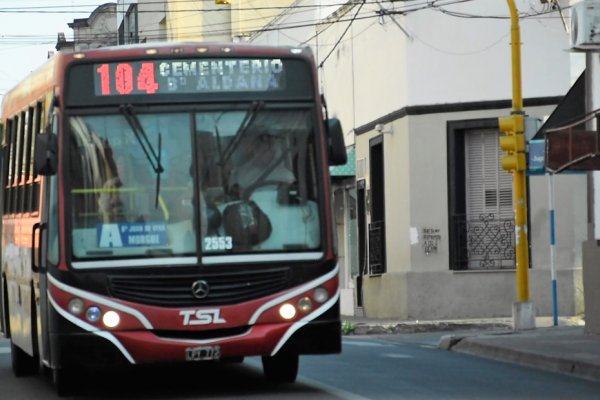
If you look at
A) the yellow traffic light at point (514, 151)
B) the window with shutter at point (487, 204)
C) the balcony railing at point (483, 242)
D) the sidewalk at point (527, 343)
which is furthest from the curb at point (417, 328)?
the yellow traffic light at point (514, 151)

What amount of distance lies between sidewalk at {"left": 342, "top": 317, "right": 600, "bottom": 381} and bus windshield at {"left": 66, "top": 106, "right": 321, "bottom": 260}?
5.02m

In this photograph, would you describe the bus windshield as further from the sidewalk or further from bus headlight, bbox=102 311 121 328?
the sidewalk

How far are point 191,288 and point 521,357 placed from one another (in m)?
7.42

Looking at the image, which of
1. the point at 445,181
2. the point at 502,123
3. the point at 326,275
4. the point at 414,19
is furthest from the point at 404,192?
the point at 326,275

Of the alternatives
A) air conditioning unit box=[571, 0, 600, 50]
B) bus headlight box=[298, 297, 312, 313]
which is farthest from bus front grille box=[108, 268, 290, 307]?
air conditioning unit box=[571, 0, 600, 50]

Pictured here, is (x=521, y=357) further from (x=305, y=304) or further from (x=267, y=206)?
(x=267, y=206)

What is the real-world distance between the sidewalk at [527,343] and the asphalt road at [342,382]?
321mm

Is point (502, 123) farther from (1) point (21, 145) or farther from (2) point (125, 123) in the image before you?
(2) point (125, 123)

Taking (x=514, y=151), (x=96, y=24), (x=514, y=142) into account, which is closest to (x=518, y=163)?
(x=514, y=151)

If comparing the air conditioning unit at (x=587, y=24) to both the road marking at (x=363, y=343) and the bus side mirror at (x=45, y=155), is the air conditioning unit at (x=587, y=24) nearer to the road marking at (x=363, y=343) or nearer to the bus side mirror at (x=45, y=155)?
the road marking at (x=363, y=343)

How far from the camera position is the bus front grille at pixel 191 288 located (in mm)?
13000

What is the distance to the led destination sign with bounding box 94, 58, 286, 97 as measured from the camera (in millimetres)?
13484

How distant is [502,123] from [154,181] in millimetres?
11434

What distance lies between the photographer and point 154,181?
13.3m
